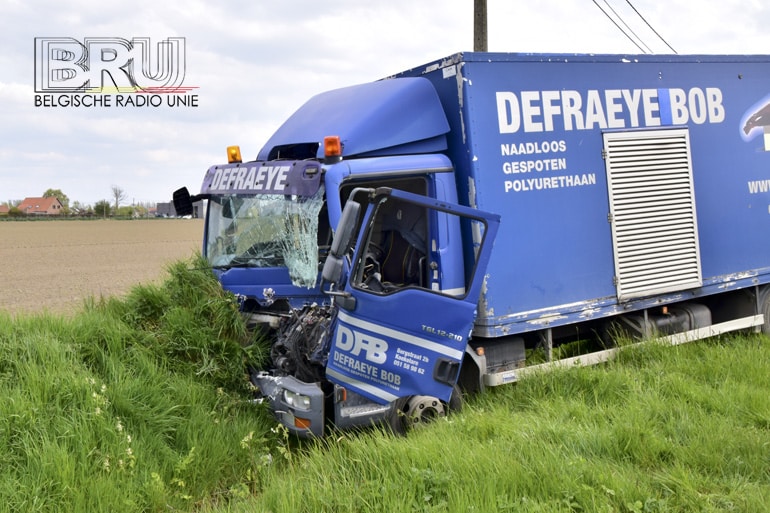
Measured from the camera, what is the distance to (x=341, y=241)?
14.6 feet

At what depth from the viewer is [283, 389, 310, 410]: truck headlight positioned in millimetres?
4922

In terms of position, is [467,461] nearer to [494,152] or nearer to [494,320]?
[494,320]

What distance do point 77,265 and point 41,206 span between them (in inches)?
2299

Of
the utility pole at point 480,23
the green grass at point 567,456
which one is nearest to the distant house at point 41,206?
the utility pole at point 480,23

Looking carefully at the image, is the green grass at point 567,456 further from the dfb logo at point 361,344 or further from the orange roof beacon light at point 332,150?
the orange roof beacon light at point 332,150

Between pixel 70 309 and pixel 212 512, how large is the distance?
9.47ft

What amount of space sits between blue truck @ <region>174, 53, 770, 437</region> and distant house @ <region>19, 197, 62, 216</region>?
2933 inches

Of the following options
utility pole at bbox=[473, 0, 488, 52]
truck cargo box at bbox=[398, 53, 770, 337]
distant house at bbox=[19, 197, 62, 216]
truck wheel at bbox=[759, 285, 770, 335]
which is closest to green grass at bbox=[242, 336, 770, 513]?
truck cargo box at bbox=[398, 53, 770, 337]

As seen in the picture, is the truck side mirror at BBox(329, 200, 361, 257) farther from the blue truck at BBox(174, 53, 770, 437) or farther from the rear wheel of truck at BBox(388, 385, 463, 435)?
the rear wheel of truck at BBox(388, 385, 463, 435)

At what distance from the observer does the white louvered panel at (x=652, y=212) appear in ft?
21.2

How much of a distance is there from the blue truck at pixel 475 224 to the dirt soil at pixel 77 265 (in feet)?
4.90

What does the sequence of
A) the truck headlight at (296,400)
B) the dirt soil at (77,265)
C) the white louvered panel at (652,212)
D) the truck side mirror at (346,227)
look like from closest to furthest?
the truck side mirror at (346,227) < the truck headlight at (296,400) < the white louvered panel at (652,212) < the dirt soil at (77,265)

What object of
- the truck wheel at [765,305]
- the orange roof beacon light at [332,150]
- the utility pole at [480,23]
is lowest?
the truck wheel at [765,305]

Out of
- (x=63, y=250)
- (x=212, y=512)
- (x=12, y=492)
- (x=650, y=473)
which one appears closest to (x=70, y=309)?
(x=12, y=492)
